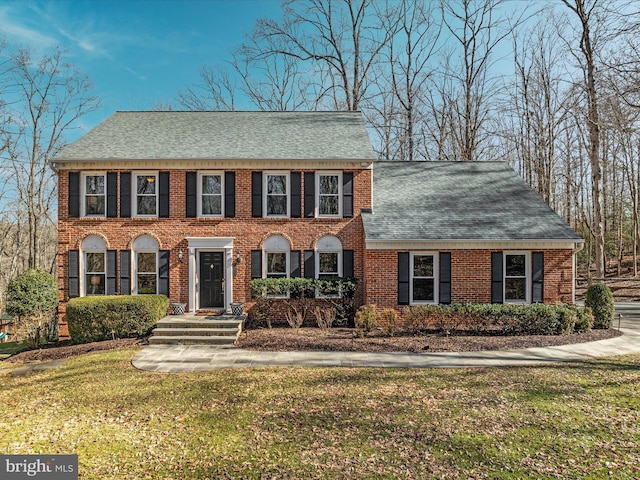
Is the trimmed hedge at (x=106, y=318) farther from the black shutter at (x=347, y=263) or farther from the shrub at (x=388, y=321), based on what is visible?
the shrub at (x=388, y=321)

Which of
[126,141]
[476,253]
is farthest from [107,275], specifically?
[476,253]

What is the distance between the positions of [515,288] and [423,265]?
3.31m

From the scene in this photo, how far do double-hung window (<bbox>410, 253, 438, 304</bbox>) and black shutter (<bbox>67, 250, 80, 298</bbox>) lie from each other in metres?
11.9

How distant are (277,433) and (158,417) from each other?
6.93 feet

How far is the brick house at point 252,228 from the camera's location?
12977 mm

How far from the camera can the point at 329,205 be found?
46.0ft

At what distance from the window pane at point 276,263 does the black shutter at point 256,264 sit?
36 centimetres

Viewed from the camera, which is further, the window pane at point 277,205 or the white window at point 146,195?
the window pane at point 277,205

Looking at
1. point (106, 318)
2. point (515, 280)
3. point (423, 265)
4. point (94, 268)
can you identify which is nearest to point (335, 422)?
point (423, 265)

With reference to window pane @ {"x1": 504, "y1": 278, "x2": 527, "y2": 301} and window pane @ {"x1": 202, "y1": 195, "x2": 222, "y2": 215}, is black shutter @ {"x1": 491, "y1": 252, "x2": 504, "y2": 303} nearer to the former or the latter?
window pane @ {"x1": 504, "y1": 278, "x2": 527, "y2": 301}

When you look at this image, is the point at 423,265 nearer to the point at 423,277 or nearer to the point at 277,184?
the point at 423,277

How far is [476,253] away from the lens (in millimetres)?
12938

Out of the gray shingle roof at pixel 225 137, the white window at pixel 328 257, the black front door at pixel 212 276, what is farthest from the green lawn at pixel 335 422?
the gray shingle roof at pixel 225 137

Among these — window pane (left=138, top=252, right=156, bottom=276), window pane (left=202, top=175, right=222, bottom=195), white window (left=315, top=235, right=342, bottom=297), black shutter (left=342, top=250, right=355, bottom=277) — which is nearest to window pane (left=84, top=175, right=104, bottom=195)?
window pane (left=138, top=252, right=156, bottom=276)
